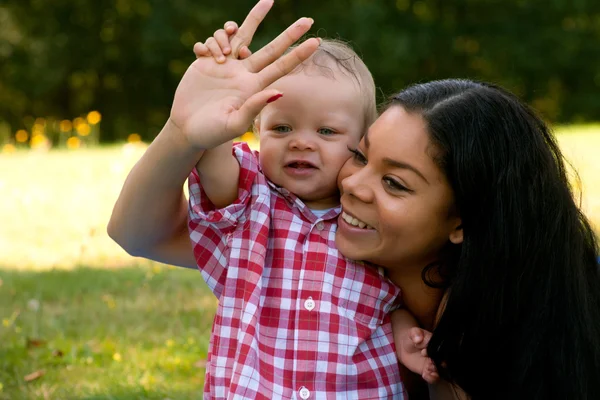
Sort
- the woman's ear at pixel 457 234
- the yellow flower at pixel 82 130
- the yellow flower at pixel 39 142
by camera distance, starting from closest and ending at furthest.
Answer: the woman's ear at pixel 457 234 < the yellow flower at pixel 39 142 < the yellow flower at pixel 82 130

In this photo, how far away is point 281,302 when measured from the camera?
223 centimetres

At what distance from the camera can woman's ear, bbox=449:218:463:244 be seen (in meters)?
2.25

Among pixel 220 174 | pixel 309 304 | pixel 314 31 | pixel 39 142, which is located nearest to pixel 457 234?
pixel 309 304

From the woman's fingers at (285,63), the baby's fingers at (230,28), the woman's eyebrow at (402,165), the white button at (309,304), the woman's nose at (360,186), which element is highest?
the baby's fingers at (230,28)

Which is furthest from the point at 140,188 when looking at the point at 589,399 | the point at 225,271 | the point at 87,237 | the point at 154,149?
the point at 87,237

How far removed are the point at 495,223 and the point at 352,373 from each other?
535mm

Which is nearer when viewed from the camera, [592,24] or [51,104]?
[592,24]

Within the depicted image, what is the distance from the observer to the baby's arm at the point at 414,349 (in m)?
2.30

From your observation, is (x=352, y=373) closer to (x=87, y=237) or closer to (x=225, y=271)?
(x=225, y=271)

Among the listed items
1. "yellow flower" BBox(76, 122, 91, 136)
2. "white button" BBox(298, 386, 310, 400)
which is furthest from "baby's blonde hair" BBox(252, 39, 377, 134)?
"yellow flower" BBox(76, 122, 91, 136)

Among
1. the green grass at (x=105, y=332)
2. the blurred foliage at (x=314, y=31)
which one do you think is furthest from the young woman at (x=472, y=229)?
the blurred foliage at (x=314, y=31)

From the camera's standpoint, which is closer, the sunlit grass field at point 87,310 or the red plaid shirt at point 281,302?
the red plaid shirt at point 281,302

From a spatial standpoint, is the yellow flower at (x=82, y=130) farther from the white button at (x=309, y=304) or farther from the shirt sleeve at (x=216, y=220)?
the white button at (x=309, y=304)

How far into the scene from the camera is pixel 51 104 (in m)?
19.5
